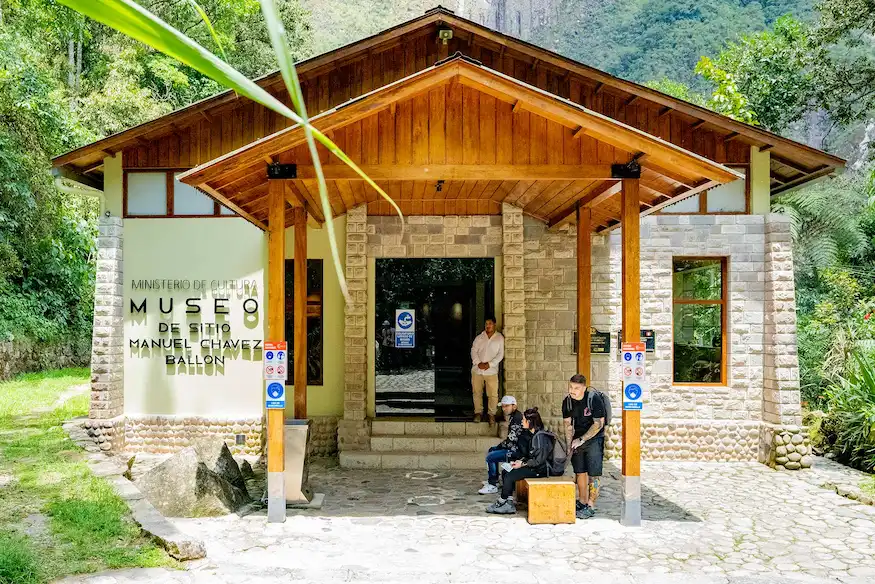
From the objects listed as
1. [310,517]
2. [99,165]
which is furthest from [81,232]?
[310,517]

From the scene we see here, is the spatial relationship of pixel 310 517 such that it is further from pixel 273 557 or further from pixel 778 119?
pixel 778 119

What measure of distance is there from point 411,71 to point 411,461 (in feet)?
20.4

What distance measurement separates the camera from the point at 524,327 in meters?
11.6

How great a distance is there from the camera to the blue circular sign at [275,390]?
7.65m

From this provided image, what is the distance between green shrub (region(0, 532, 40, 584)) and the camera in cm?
494

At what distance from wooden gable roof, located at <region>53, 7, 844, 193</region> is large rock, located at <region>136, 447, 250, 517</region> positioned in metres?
5.35

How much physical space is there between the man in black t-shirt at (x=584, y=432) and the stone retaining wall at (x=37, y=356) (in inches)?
604

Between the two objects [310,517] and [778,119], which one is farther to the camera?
[778,119]

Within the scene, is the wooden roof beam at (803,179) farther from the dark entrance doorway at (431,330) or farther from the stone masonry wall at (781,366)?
the dark entrance doorway at (431,330)

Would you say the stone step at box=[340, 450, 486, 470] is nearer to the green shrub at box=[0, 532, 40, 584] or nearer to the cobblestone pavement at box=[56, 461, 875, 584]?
the cobblestone pavement at box=[56, 461, 875, 584]

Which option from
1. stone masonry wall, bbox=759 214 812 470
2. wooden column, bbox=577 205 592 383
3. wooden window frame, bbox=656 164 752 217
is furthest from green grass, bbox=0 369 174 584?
stone masonry wall, bbox=759 214 812 470

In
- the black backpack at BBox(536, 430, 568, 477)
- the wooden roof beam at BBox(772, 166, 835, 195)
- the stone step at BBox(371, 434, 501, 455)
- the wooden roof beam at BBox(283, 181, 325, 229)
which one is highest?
the wooden roof beam at BBox(772, 166, 835, 195)

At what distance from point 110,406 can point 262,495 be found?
12.0 ft

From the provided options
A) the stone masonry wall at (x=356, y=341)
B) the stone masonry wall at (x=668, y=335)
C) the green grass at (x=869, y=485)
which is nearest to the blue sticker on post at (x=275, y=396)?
the stone masonry wall at (x=356, y=341)
